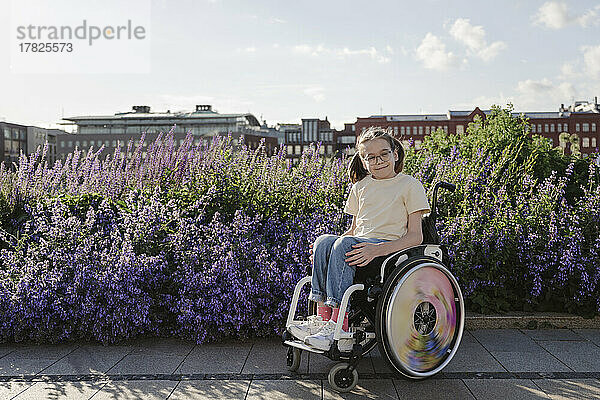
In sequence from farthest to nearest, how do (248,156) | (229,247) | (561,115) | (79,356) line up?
1. (561,115)
2. (248,156)
3. (229,247)
4. (79,356)

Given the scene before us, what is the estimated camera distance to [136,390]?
3.97m

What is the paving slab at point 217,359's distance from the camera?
4340 millimetres

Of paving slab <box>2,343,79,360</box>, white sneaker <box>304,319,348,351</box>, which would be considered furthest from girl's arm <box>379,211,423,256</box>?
paving slab <box>2,343,79,360</box>

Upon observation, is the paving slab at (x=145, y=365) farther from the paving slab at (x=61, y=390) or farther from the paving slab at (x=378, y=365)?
the paving slab at (x=378, y=365)

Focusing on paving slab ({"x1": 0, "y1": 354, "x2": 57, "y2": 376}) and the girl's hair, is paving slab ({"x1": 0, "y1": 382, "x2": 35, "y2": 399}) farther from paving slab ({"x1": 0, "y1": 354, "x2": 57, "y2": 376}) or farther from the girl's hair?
the girl's hair

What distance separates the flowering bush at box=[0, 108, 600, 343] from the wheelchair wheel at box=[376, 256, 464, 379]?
119 centimetres

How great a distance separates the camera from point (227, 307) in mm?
4859

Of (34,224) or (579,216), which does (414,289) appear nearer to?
(579,216)

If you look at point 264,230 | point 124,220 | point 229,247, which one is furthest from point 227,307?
point 124,220

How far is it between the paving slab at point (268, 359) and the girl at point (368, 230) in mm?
365

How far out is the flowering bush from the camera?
493cm

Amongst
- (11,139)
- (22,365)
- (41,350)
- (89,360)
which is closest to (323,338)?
(89,360)

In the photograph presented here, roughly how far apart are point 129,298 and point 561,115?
12683 centimetres

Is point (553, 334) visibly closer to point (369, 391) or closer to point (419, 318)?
point (419, 318)
